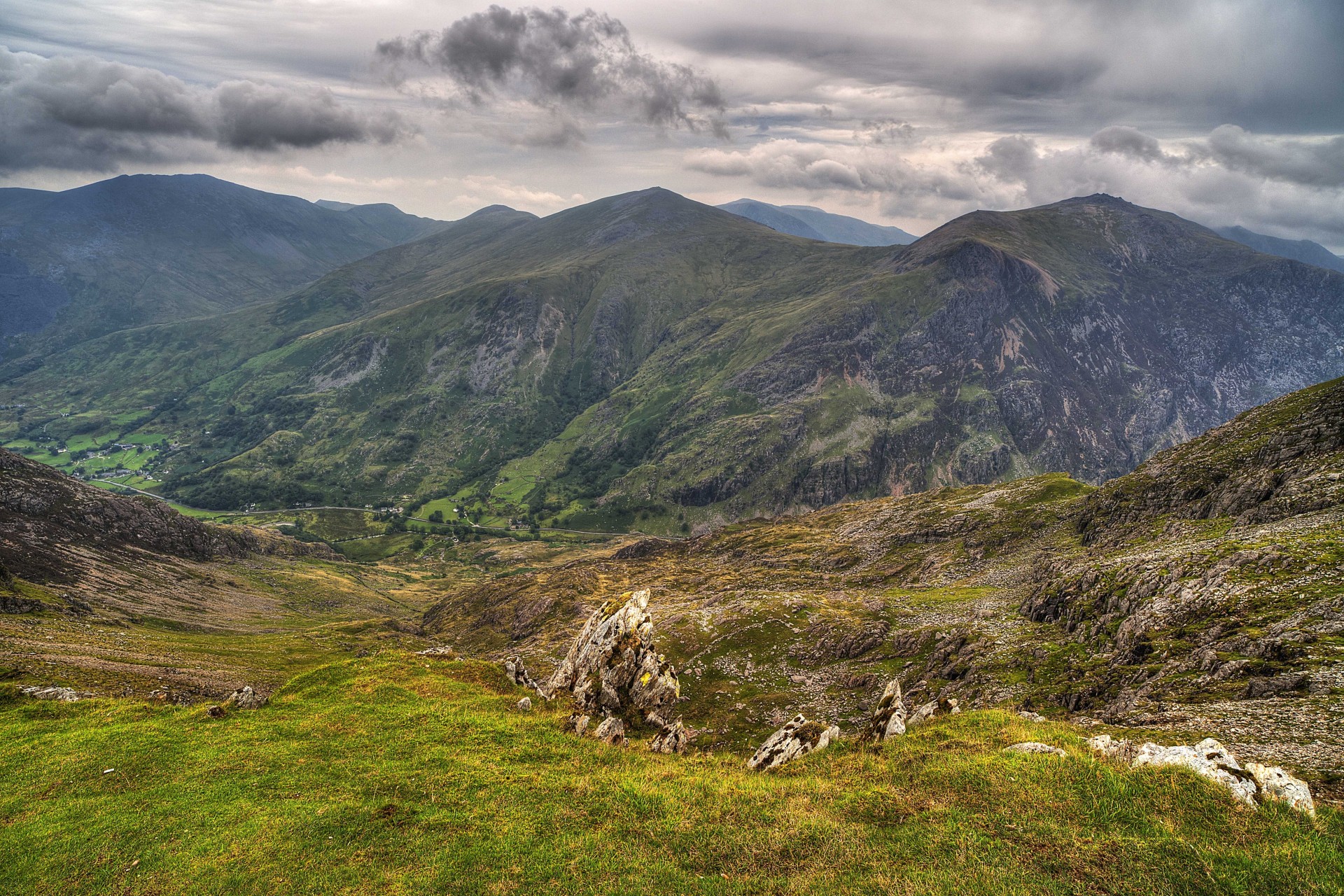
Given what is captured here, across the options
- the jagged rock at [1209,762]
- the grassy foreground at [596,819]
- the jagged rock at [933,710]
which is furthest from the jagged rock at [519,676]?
the jagged rock at [1209,762]

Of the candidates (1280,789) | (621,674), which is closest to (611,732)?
(621,674)

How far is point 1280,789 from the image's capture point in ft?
63.7

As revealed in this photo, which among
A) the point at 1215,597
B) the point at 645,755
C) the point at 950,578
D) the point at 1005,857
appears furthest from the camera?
the point at 950,578

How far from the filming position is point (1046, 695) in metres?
53.6

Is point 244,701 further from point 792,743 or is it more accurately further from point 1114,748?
point 1114,748

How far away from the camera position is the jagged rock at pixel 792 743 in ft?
103

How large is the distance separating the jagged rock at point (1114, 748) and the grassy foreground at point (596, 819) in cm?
113

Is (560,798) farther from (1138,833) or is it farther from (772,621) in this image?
(772,621)

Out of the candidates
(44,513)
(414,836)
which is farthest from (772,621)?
(44,513)

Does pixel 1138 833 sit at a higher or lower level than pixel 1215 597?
higher

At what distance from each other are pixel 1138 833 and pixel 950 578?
10365cm

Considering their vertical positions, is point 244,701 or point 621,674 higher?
point 244,701

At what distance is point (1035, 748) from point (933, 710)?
13.7 metres

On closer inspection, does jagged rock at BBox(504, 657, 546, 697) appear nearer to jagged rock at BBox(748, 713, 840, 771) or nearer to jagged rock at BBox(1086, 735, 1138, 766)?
jagged rock at BBox(748, 713, 840, 771)
